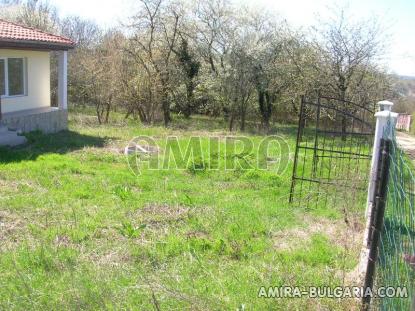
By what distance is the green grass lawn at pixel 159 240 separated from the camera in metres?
3.75

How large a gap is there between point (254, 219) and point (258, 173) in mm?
3111

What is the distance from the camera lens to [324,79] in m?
18.2

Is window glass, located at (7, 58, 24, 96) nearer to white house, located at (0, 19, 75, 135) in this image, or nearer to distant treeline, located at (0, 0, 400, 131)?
white house, located at (0, 19, 75, 135)

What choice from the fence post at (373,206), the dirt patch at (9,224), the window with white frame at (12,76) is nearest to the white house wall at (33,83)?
the window with white frame at (12,76)

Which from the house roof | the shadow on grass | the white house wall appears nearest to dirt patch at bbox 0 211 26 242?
the shadow on grass

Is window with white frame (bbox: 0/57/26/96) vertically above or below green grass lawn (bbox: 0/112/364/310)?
above

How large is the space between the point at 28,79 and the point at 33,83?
0.30 meters

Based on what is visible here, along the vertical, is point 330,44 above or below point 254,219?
above

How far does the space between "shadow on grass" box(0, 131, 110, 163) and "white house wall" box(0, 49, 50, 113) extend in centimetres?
151

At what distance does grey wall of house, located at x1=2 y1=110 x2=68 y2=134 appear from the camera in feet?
41.2

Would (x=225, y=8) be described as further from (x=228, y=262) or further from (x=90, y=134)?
(x=228, y=262)

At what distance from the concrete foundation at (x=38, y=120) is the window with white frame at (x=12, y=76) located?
0.74 m

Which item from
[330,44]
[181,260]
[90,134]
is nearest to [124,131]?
[90,134]

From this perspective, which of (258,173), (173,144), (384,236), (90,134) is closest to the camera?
(384,236)
